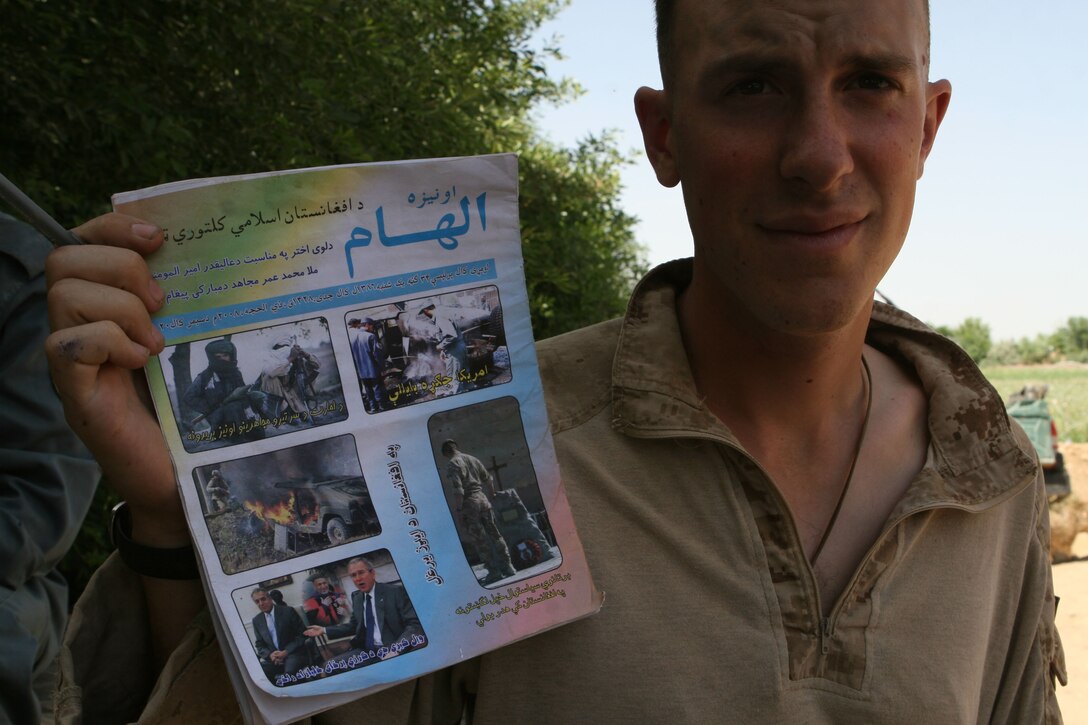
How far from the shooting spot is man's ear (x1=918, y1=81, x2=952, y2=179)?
5.84 feet

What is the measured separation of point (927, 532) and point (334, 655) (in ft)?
3.23

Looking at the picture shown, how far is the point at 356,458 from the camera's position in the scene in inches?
50.6

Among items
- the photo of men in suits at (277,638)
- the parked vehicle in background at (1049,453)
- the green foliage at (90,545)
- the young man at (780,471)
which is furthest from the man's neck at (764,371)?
the parked vehicle in background at (1049,453)

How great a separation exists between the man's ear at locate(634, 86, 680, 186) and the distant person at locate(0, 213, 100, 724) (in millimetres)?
1325

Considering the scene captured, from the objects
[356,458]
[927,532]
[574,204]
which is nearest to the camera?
[356,458]

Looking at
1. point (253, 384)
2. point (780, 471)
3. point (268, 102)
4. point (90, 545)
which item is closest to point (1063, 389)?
point (268, 102)

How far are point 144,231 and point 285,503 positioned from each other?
0.37 meters

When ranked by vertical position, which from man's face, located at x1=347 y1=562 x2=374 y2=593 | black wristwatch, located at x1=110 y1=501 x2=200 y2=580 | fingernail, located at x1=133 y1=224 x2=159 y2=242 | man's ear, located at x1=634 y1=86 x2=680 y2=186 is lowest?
man's face, located at x1=347 y1=562 x2=374 y2=593

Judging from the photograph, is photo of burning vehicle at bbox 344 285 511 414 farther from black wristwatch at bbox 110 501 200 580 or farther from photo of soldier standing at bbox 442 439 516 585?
black wristwatch at bbox 110 501 200 580

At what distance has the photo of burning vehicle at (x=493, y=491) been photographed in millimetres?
1337

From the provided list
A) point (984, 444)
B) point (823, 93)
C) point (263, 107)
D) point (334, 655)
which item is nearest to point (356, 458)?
point (334, 655)

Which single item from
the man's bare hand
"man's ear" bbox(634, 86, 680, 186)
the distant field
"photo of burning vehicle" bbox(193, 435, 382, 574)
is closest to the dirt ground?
the distant field

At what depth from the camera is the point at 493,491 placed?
4.47 ft

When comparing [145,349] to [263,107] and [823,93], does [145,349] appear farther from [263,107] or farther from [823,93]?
[263,107]
